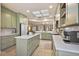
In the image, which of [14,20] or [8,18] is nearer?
[8,18]

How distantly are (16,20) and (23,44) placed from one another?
390cm

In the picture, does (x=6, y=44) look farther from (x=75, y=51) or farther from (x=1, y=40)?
(x=75, y=51)

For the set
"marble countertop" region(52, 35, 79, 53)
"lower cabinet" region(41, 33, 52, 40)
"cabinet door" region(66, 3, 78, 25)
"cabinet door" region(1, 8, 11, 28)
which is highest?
"cabinet door" region(1, 8, 11, 28)

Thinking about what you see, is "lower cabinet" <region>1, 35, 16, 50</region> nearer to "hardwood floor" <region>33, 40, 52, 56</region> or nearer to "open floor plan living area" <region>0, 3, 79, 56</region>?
"open floor plan living area" <region>0, 3, 79, 56</region>

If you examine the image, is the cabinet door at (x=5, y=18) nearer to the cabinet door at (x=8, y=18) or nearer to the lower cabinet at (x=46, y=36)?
the cabinet door at (x=8, y=18)

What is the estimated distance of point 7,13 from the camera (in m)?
5.74

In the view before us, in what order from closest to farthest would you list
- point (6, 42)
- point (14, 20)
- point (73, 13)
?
point (73, 13) → point (6, 42) → point (14, 20)

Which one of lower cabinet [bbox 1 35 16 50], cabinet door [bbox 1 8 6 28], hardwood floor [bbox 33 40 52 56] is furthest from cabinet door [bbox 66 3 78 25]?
cabinet door [bbox 1 8 6 28]

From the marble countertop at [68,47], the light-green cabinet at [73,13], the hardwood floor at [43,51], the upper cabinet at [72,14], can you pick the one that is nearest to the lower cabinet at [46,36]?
the hardwood floor at [43,51]

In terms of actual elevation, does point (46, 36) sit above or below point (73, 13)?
below

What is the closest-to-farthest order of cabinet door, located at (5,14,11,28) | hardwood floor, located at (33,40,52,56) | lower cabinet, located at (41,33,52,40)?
hardwood floor, located at (33,40,52,56)
cabinet door, located at (5,14,11,28)
lower cabinet, located at (41,33,52,40)

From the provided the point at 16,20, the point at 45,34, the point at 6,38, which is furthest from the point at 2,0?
the point at 45,34

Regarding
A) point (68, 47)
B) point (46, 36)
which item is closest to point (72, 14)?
point (68, 47)

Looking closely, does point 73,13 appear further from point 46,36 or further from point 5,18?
point 46,36
